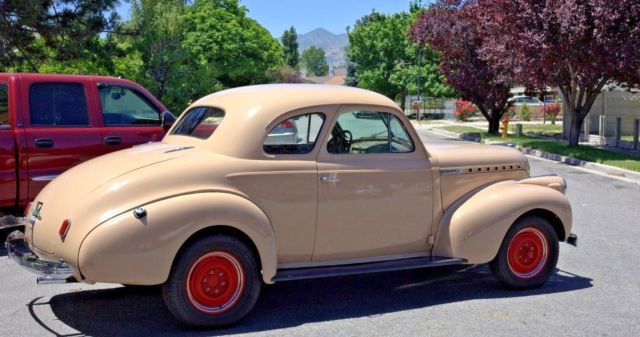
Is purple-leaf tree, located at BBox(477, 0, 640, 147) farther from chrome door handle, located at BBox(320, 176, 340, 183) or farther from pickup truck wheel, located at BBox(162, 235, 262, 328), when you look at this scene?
pickup truck wheel, located at BBox(162, 235, 262, 328)

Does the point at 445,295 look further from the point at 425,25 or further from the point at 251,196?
the point at 425,25

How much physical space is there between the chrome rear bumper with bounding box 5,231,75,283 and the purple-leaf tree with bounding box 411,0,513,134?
22041 millimetres

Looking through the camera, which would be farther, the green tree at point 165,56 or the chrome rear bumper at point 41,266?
the green tree at point 165,56

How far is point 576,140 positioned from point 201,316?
18123 millimetres

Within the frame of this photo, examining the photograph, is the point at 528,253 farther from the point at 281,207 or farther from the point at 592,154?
the point at 592,154

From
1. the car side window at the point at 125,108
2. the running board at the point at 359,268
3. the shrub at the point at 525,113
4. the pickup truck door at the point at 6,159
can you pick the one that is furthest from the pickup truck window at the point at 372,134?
the shrub at the point at 525,113

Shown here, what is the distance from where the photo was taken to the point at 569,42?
58.4ft

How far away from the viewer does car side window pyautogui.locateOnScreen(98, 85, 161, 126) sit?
805 centimetres

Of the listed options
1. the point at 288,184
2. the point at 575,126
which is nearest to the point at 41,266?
the point at 288,184

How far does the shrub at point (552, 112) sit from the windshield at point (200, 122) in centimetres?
3453

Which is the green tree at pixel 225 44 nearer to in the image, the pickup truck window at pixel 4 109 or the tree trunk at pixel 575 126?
the tree trunk at pixel 575 126

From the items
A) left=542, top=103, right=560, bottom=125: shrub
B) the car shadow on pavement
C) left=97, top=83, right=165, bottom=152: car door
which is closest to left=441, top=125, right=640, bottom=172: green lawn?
the car shadow on pavement

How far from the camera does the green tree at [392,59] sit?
Answer: 55.5m

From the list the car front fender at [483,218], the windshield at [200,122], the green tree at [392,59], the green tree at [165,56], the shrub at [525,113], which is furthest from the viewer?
the green tree at [392,59]
